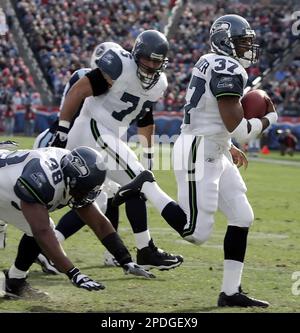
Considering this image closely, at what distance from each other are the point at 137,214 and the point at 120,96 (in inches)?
36.2

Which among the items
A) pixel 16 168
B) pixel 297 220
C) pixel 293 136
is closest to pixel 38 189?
Answer: pixel 16 168

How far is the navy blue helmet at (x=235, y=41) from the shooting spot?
5.41 m

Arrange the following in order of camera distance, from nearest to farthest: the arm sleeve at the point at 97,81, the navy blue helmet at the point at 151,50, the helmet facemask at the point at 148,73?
the navy blue helmet at the point at 151,50 → the helmet facemask at the point at 148,73 → the arm sleeve at the point at 97,81

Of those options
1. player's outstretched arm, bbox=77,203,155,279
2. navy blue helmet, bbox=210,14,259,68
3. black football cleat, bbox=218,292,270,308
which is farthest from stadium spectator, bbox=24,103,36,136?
black football cleat, bbox=218,292,270,308

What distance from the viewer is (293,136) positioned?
22.4 metres

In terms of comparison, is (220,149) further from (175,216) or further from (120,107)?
(120,107)

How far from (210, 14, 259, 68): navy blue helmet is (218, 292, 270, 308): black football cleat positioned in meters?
1.44

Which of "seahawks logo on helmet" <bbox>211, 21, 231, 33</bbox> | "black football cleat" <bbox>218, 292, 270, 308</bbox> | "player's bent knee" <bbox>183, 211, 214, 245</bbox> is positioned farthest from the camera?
"seahawks logo on helmet" <bbox>211, 21, 231, 33</bbox>

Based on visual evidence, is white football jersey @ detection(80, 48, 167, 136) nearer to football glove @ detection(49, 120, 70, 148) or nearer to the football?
football glove @ detection(49, 120, 70, 148)

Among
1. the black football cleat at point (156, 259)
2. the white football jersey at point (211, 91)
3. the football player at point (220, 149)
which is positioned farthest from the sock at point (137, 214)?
the white football jersey at point (211, 91)

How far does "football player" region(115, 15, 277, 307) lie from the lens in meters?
5.18

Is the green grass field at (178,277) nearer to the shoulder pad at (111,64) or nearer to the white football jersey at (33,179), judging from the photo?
the white football jersey at (33,179)

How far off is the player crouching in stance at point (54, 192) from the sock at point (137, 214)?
111 centimetres
